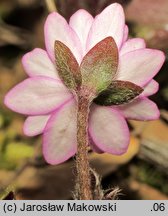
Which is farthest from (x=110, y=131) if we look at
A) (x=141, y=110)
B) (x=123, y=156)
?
(x=123, y=156)

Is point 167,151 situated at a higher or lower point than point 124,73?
lower

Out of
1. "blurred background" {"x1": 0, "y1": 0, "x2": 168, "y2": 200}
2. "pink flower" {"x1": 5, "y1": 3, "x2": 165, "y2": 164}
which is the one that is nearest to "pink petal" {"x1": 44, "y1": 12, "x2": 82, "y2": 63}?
"pink flower" {"x1": 5, "y1": 3, "x2": 165, "y2": 164}

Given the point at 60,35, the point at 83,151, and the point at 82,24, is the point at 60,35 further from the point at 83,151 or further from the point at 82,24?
the point at 83,151

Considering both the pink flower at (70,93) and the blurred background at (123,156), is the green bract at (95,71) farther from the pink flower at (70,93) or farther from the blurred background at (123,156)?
the blurred background at (123,156)

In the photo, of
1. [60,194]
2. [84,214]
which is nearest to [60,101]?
[84,214]

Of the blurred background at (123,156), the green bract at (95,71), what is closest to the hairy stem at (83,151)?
the green bract at (95,71)

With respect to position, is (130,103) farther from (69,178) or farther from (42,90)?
(69,178)
